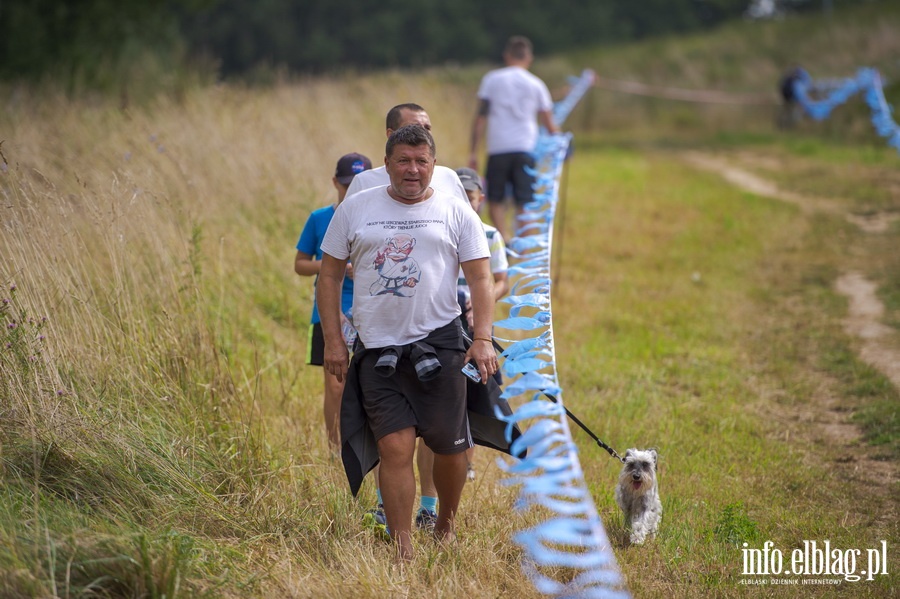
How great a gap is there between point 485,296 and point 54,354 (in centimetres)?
223

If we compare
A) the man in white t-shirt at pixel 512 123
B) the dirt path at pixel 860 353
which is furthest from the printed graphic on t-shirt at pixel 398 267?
the man in white t-shirt at pixel 512 123

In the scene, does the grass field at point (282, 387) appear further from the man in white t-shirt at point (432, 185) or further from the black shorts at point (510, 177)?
the black shorts at point (510, 177)

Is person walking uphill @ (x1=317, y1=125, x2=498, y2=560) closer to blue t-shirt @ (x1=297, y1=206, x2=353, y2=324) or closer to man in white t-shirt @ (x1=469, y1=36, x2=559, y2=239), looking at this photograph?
blue t-shirt @ (x1=297, y1=206, x2=353, y2=324)

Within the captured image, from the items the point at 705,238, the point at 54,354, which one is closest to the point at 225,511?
the point at 54,354

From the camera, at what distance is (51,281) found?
5039mm

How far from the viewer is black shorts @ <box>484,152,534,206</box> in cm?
975

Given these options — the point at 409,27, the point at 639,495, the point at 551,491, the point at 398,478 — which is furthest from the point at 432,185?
the point at 409,27

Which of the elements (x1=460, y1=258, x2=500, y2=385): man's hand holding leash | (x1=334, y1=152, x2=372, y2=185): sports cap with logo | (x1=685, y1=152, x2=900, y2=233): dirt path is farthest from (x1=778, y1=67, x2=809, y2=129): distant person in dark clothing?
(x1=460, y1=258, x2=500, y2=385): man's hand holding leash

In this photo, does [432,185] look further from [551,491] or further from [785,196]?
[785,196]

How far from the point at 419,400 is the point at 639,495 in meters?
1.24

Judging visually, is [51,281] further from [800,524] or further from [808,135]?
[808,135]

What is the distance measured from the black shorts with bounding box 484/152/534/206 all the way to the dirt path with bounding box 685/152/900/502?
3354mm

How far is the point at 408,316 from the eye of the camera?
409 centimetres

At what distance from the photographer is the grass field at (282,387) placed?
3.99 meters
